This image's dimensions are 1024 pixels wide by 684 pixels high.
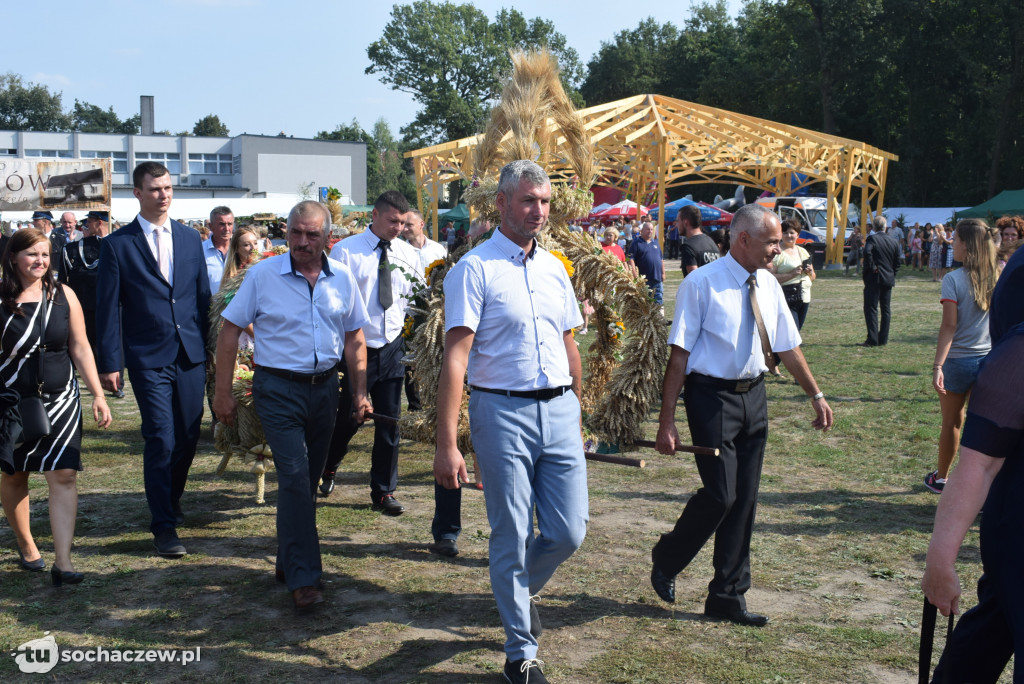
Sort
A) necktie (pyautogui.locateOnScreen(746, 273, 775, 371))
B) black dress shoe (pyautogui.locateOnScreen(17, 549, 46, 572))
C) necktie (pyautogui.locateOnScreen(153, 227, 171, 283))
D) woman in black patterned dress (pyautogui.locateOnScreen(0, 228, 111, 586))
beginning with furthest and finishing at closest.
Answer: necktie (pyautogui.locateOnScreen(153, 227, 171, 283)) → black dress shoe (pyautogui.locateOnScreen(17, 549, 46, 572)) → woman in black patterned dress (pyautogui.locateOnScreen(0, 228, 111, 586)) → necktie (pyautogui.locateOnScreen(746, 273, 775, 371))

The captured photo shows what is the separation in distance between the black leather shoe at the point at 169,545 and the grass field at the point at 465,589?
7 cm

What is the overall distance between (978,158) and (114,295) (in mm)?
49427

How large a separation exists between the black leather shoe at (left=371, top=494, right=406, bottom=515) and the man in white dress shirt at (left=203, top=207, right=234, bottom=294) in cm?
299

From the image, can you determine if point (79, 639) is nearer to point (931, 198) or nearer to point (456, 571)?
point (456, 571)

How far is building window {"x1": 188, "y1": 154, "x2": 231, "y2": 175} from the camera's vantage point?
262ft

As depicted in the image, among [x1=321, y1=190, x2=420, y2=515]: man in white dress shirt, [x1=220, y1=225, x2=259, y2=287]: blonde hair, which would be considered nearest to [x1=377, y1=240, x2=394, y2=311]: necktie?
[x1=321, y1=190, x2=420, y2=515]: man in white dress shirt

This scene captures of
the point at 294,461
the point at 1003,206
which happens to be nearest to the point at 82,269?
the point at 294,461

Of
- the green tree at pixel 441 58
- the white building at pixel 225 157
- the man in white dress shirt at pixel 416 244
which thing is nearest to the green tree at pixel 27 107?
the white building at pixel 225 157

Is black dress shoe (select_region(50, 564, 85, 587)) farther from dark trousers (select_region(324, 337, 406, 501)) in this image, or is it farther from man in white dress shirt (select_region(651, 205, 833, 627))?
man in white dress shirt (select_region(651, 205, 833, 627))

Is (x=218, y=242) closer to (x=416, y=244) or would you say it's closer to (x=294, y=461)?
(x=416, y=244)

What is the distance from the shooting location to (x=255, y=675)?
3.82 m

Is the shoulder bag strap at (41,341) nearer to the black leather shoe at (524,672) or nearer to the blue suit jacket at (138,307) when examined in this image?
the blue suit jacket at (138,307)

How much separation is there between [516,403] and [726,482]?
1.22m

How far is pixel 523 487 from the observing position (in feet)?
12.3
